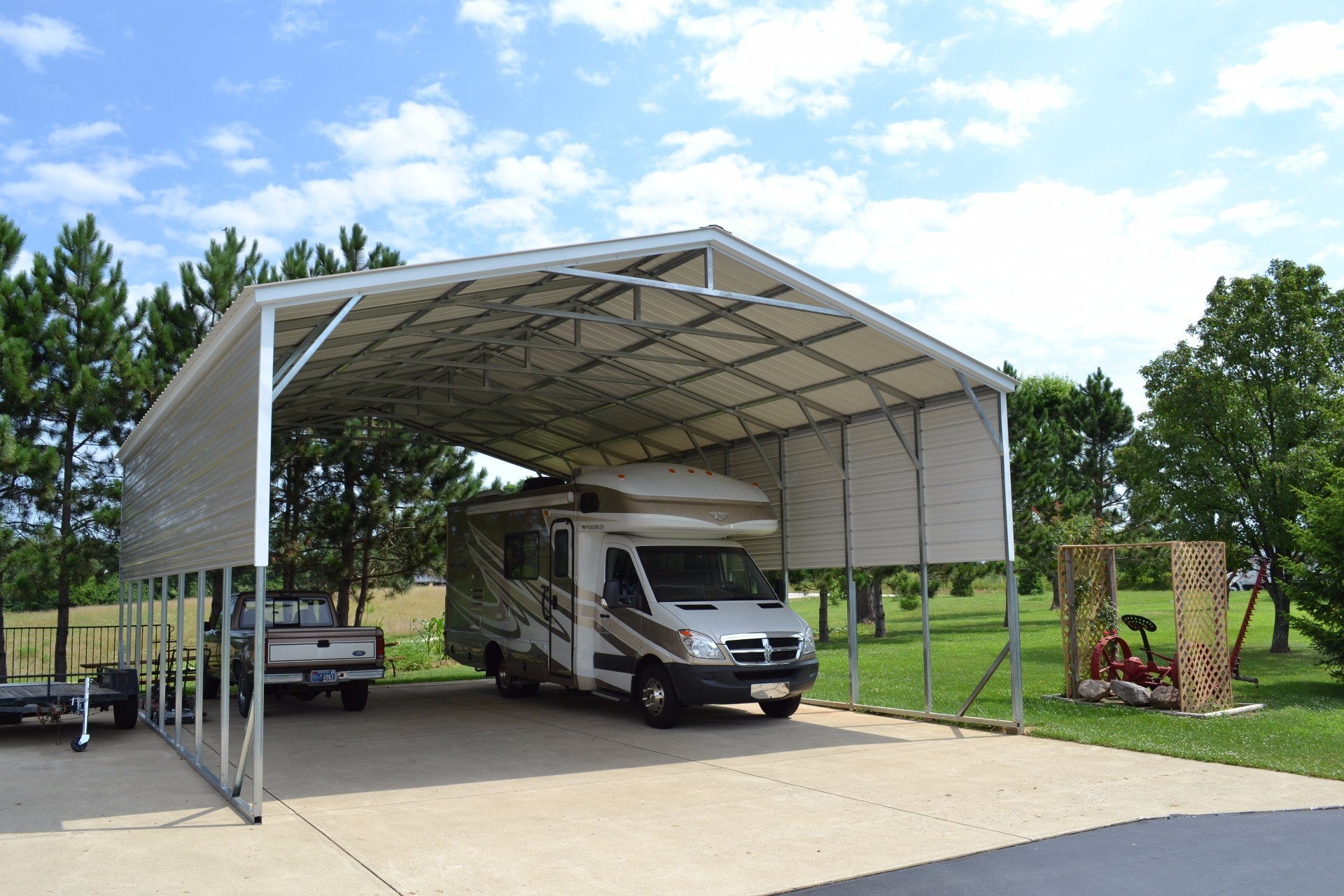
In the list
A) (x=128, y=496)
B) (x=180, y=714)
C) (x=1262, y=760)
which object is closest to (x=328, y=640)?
(x=180, y=714)

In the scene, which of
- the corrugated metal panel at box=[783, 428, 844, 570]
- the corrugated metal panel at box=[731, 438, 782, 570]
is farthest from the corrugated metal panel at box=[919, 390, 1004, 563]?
the corrugated metal panel at box=[731, 438, 782, 570]

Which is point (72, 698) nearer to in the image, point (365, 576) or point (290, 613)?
point (290, 613)

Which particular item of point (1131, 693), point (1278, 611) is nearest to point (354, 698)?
point (1131, 693)

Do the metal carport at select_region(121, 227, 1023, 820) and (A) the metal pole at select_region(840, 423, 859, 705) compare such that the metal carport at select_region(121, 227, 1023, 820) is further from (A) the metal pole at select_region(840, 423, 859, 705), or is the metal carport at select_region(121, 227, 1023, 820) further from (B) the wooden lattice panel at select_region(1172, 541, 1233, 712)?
(B) the wooden lattice panel at select_region(1172, 541, 1233, 712)

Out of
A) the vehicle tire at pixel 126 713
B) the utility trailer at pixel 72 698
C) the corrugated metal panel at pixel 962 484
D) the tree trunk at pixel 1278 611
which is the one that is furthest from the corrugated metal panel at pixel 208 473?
the tree trunk at pixel 1278 611

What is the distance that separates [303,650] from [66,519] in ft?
18.8

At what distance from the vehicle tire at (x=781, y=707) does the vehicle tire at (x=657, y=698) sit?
124 centimetres

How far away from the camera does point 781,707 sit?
1202 cm

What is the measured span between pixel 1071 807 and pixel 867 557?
5751 mm

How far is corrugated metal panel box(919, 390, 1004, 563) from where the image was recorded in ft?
36.3

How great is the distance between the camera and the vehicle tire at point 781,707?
1189cm

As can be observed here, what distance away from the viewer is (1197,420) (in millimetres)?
20250

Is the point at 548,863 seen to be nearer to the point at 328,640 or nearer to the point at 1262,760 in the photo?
the point at 1262,760

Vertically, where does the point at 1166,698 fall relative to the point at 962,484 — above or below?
below
